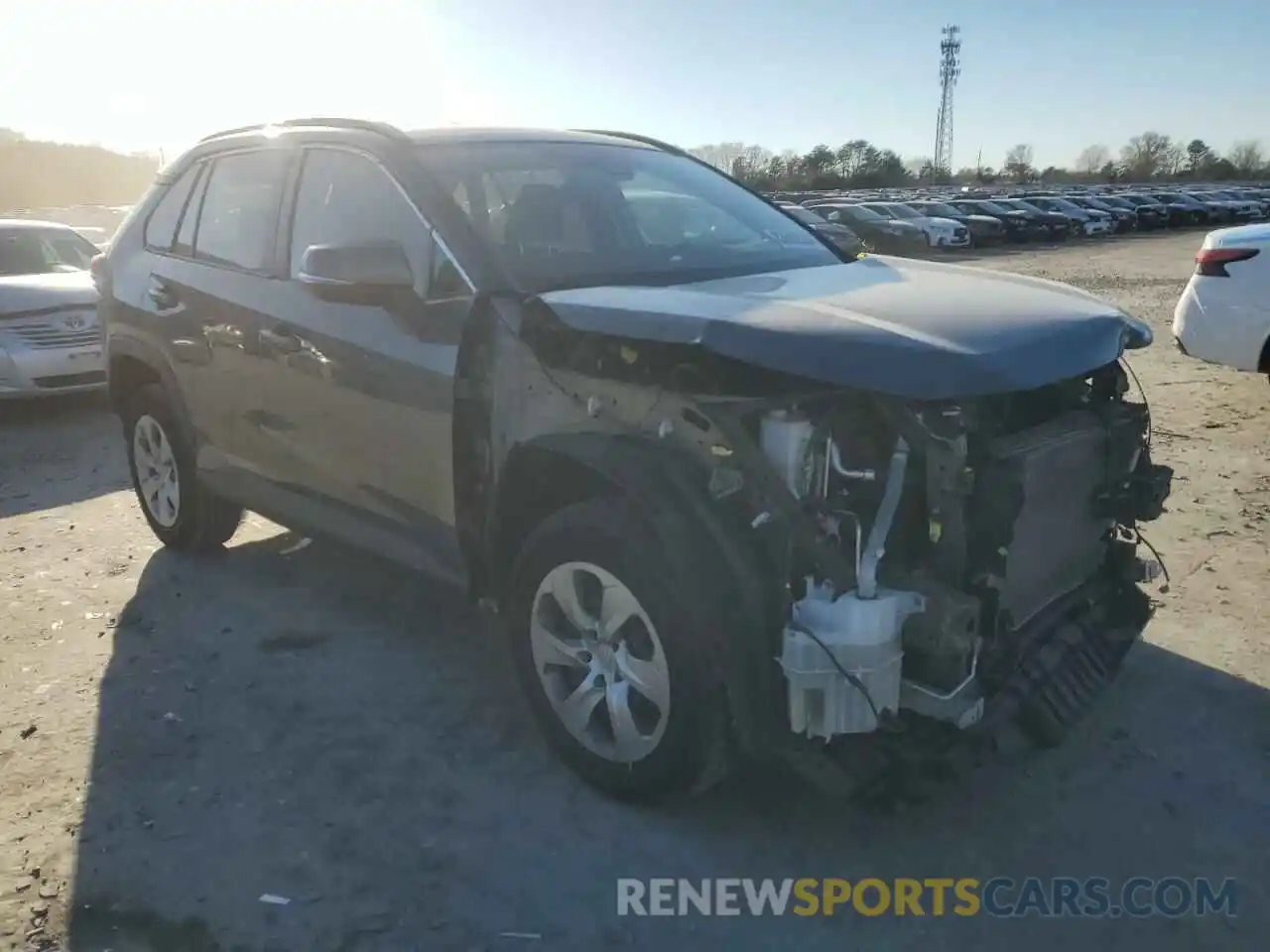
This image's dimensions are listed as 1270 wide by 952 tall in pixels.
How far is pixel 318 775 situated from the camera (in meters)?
3.52

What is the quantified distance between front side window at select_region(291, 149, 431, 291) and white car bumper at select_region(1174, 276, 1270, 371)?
6143 mm

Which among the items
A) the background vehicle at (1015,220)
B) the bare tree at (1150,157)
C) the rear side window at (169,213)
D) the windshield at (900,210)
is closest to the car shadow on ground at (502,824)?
the rear side window at (169,213)

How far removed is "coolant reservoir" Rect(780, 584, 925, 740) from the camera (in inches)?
107

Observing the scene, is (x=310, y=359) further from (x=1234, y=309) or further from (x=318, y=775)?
(x=1234, y=309)

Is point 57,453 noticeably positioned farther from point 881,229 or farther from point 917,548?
point 881,229

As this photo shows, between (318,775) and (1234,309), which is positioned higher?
(1234,309)

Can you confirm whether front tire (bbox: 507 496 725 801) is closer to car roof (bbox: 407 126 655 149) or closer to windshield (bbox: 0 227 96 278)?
car roof (bbox: 407 126 655 149)

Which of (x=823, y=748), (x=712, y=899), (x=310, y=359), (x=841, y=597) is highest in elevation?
(x=310, y=359)

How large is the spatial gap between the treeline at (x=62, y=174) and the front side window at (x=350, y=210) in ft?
184

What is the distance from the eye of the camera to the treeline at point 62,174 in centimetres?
5566

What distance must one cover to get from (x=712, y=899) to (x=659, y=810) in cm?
38

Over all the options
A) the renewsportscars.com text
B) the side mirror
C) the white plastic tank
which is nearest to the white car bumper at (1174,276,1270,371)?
the renewsportscars.com text

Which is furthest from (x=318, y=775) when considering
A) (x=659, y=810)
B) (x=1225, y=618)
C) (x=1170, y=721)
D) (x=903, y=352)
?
(x=1225, y=618)

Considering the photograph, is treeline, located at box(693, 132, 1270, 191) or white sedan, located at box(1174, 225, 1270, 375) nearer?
white sedan, located at box(1174, 225, 1270, 375)
